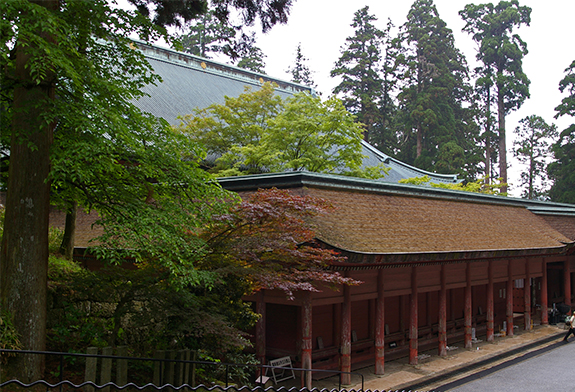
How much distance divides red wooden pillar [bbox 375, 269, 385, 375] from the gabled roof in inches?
47.9

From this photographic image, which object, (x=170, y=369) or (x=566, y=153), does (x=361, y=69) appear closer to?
(x=566, y=153)

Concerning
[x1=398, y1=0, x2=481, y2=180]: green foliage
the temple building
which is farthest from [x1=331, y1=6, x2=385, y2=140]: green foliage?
the temple building

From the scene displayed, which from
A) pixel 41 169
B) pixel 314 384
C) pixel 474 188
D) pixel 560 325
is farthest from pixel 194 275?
pixel 474 188

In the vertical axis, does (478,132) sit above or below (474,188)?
above

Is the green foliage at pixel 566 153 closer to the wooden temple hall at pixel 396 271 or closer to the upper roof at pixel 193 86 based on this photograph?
the upper roof at pixel 193 86

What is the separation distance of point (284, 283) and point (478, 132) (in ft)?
159

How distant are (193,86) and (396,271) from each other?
2019 centimetres

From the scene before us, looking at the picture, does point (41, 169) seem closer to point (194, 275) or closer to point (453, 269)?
point (194, 275)

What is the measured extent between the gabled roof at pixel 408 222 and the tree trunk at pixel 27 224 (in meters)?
5.56

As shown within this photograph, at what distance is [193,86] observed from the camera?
30.7 meters

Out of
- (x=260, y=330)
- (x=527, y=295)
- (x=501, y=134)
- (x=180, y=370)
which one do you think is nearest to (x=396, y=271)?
(x=260, y=330)

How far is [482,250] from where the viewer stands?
15.9 meters

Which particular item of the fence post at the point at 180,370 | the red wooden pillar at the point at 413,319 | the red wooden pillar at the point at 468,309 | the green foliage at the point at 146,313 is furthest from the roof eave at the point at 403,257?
the fence post at the point at 180,370

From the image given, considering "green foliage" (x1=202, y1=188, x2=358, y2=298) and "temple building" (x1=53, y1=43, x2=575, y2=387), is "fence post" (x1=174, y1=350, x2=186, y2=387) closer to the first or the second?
"green foliage" (x1=202, y1=188, x2=358, y2=298)
